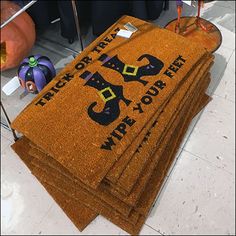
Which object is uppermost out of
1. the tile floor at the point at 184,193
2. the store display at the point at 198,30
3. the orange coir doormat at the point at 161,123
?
the store display at the point at 198,30

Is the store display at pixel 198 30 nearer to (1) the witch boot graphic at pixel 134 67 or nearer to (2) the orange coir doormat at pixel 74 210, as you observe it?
(1) the witch boot graphic at pixel 134 67

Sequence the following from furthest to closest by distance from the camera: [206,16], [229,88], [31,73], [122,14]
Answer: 1. [206,16]
2. [122,14]
3. [229,88]
4. [31,73]

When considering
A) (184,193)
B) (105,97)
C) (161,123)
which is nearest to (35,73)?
(105,97)

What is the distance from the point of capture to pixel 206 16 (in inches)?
67.8

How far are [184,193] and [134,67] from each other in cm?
53

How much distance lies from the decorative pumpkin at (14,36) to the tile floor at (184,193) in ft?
0.80

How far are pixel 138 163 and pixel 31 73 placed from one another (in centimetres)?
61

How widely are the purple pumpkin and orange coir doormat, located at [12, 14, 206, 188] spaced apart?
0.35ft

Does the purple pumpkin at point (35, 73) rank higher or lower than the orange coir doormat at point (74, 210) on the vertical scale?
higher

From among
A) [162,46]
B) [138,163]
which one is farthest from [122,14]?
[138,163]

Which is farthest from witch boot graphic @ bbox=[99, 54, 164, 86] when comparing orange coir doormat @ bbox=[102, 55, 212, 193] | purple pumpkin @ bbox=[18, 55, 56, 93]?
purple pumpkin @ bbox=[18, 55, 56, 93]

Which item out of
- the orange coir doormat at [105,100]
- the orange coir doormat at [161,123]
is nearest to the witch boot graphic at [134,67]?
the orange coir doormat at [105,100]

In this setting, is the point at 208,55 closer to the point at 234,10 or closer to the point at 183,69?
the point at 183,69

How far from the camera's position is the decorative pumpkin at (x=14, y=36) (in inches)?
51.9
